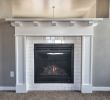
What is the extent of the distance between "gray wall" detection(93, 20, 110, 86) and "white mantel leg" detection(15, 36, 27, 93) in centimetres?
152

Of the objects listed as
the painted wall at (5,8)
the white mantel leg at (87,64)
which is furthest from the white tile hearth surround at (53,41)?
the painted wall at (5,8)

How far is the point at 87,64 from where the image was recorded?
4418 millimetres

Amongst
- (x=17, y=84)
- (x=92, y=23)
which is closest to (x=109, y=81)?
(x=92, y=23)

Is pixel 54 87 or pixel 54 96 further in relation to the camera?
pixel 54 87

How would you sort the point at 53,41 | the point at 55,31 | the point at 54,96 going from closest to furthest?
the point at 54,96 → the point at 55,31 → the point at 53,41

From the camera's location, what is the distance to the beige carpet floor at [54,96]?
13.2 ft

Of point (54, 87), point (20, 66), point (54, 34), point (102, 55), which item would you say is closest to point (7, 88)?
point (20, 66)

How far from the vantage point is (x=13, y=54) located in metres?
4.50

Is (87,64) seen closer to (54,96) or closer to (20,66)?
(54,96)

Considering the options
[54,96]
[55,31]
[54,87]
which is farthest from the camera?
[54,87]

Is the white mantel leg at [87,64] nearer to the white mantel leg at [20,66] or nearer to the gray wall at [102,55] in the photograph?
the gray wall at [102,55]

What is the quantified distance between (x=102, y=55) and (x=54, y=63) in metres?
1.05

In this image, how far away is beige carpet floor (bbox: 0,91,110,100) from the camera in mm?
4027

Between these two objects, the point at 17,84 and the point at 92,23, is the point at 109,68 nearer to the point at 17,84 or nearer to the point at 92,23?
the point at 92,23
